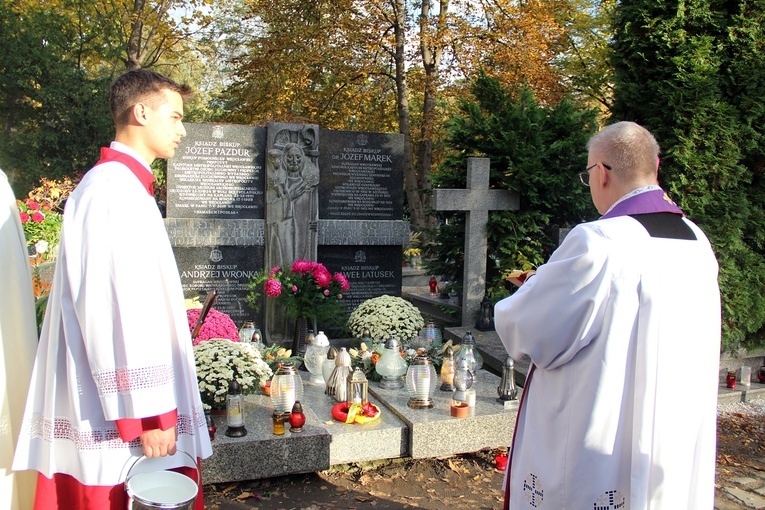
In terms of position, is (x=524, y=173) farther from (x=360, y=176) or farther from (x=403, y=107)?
(x=403, y=107)

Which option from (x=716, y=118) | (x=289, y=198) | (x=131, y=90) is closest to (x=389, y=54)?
(x=289, y=198)

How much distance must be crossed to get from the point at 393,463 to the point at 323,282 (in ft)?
8.57

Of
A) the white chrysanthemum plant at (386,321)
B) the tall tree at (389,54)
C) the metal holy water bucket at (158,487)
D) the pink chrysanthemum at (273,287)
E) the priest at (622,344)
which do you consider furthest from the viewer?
the tall tree at (389,54)

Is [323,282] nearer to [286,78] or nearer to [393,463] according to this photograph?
[393,463]

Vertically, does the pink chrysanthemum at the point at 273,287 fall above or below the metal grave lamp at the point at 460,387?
above

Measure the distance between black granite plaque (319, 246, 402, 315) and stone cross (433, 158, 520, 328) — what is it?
1.45 meters

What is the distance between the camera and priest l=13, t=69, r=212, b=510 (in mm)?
2100

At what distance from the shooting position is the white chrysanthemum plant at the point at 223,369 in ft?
14.7

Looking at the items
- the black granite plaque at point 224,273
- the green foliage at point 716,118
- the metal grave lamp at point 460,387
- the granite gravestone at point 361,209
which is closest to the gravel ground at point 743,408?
the green foliage at point 716,118

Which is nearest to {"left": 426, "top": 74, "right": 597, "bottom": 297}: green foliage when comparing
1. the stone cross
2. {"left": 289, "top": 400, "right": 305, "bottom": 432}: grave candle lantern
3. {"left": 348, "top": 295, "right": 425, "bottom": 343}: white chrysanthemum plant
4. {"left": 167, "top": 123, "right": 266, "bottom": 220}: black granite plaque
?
the stone cross

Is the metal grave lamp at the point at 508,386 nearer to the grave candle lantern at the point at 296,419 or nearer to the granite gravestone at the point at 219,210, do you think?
the grave candle lantern at the point at 296,419

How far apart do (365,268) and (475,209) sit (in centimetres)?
195

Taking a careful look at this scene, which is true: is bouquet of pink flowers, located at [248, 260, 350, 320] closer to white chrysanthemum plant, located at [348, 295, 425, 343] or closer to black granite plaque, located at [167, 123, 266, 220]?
white chrysanthemum plant, located at [348, 295, 425, 343]

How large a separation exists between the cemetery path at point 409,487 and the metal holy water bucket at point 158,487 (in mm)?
1886
